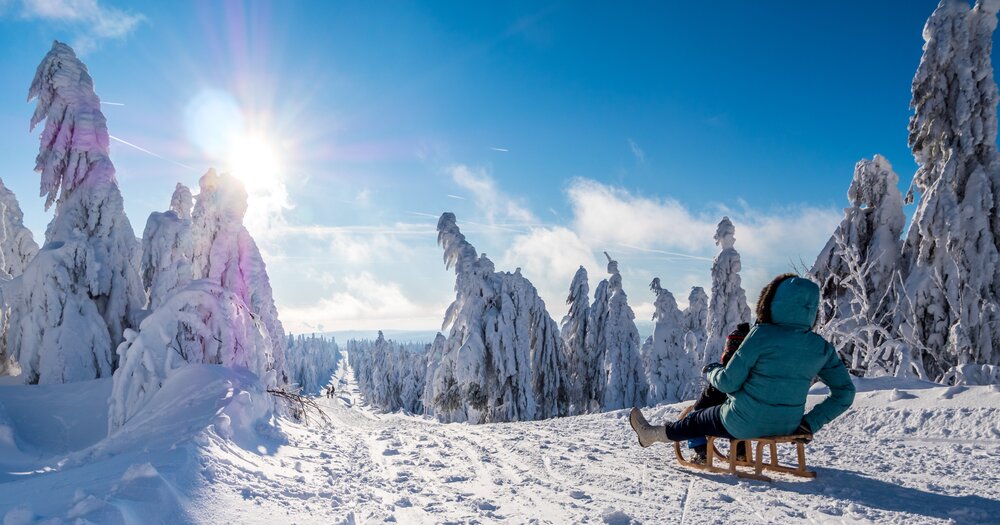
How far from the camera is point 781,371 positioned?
3.81m

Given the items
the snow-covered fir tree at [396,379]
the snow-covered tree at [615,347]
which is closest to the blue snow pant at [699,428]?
the snow-covered tree at [615,347]

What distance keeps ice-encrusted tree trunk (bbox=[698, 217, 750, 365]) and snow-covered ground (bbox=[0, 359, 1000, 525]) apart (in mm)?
17624

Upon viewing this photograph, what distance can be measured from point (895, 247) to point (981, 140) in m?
3.61

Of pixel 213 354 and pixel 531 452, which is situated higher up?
pixel 213 354

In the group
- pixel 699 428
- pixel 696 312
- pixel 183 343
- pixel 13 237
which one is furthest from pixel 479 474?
pixel 696 312

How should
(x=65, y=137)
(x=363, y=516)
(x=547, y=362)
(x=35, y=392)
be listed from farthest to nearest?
(x=547, y=362) → (x=65, y=137) → (x=35, y=392) → (x=363, y=516)

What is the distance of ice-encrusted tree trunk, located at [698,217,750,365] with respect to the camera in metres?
23.8

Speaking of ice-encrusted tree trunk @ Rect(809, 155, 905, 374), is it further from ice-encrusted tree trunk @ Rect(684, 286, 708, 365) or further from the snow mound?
ice-encrusted tree trunk @ Rect(684, 286, 708, 365)

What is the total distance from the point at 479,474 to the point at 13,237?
2851 centimetres

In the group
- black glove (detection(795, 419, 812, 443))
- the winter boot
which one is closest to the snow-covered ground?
the winter boot

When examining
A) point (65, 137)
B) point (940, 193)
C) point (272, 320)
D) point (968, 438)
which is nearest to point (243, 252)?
point (272, 320)

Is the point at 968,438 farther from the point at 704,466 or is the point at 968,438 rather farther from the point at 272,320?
the point at 272,320

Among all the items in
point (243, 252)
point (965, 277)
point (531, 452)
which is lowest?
point (531, 452)

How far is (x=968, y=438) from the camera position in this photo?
4.88 m
